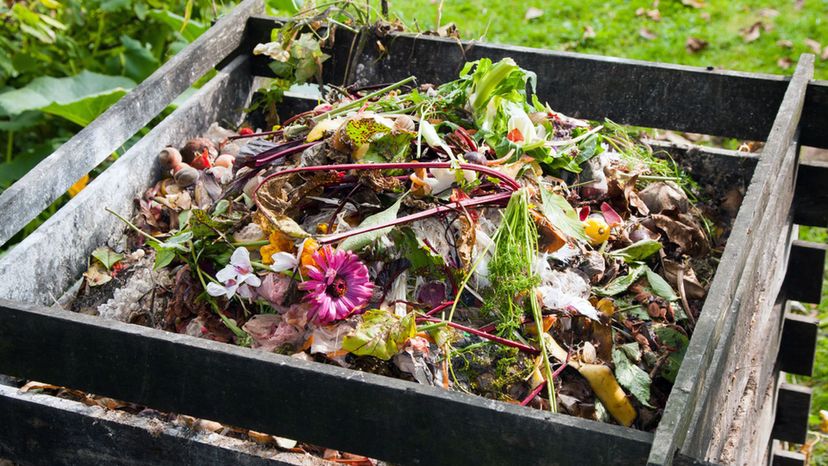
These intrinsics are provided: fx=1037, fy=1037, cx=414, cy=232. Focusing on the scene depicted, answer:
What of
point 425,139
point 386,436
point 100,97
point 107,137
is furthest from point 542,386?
point 100,97

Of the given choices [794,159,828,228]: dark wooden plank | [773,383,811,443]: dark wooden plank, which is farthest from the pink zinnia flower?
[773,383,811,443]: dark wooden plank

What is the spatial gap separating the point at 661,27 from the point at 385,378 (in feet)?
15.2

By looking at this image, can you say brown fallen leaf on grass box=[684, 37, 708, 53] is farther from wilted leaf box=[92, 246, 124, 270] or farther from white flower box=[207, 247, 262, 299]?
white flower box=[207, 247, 262, 299]

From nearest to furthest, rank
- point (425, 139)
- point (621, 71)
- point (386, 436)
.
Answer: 1. point (386, 436)
2. point (425, 139)
3. point (621, 71)

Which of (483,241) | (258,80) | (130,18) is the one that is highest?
(483,241)

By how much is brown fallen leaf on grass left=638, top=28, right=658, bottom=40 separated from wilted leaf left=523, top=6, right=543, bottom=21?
610 millimetres

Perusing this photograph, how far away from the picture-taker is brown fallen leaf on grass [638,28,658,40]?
573cm

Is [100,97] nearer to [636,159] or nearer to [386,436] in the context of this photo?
[636,159]

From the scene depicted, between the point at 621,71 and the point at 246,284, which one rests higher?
the point at 621,71

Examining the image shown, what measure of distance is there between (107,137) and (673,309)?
1462 millimetres

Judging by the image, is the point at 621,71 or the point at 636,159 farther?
the point at 621,71

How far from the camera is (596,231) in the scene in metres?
2.44

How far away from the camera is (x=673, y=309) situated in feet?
7.73

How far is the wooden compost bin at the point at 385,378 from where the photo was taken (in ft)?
5.34
